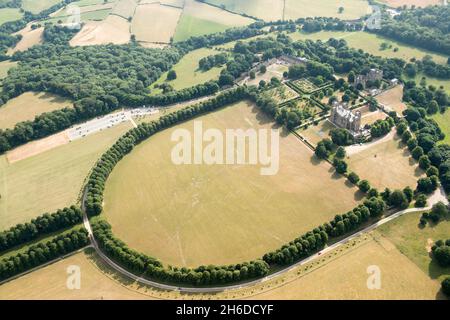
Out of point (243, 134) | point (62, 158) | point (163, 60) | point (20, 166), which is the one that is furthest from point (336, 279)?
point (163, 60)

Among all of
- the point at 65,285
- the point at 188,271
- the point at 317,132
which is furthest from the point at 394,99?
the point at 65,285

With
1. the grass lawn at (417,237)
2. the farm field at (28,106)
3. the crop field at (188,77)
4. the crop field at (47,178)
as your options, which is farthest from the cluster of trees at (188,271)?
the crop field at (188,77)

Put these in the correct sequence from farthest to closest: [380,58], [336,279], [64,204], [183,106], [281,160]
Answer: [380,58] → [183,106] → [281,160] → [64,204] → [336,279]

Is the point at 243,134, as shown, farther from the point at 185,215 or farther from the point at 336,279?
the point at 336,279

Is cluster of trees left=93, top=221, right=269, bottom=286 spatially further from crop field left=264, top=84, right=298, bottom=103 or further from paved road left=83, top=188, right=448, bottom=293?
crop field left=264, top=84, right=298, bottom=103

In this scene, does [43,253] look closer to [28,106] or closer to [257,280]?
[257,280]

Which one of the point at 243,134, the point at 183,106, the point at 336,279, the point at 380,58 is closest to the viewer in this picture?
the point at 336,279

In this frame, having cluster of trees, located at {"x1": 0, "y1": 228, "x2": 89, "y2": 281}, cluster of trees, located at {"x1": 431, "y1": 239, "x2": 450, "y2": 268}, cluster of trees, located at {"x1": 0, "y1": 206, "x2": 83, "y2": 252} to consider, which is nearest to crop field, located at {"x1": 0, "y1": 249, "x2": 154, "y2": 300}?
cluster of trees, located at {"x1": 0, "y1": 228, "x2": 89, "y2": 281}
